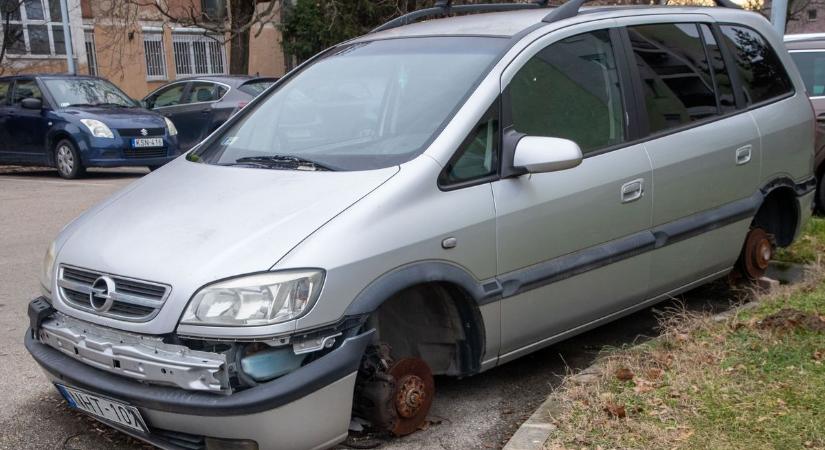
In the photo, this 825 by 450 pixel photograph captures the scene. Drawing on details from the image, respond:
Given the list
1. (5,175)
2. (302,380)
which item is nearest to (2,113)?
(5,175)

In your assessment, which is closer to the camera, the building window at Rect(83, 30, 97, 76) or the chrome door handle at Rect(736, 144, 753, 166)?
the chrome door handle at Rect(736, 144, 753, 166)

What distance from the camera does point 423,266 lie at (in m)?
3.60

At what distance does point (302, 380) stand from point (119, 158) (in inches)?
409

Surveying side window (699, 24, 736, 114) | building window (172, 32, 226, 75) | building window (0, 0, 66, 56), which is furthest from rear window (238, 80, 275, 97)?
building window (172, 32, 226, 75)

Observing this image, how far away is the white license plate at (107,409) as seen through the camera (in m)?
3.33

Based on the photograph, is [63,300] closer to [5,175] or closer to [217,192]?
[217,192]

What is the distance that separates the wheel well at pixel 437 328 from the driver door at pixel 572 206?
0.60 ft

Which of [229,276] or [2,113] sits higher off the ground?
[229,276]

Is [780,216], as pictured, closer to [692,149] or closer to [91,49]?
[692,149]

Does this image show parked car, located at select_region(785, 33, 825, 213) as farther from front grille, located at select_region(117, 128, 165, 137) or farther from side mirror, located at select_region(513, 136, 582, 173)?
front grille, located at select_region(117, 128, 165, 137)

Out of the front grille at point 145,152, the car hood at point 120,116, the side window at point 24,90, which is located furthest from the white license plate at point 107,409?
the side window at point 24,90

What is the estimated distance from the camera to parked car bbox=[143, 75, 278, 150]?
14.7 metres

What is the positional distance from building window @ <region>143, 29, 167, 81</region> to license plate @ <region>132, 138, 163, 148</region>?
714 inches

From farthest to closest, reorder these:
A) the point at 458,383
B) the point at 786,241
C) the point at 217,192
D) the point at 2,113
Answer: the point at 2,113
the point at 786,241
the point at 458,383
the point at 217,192
